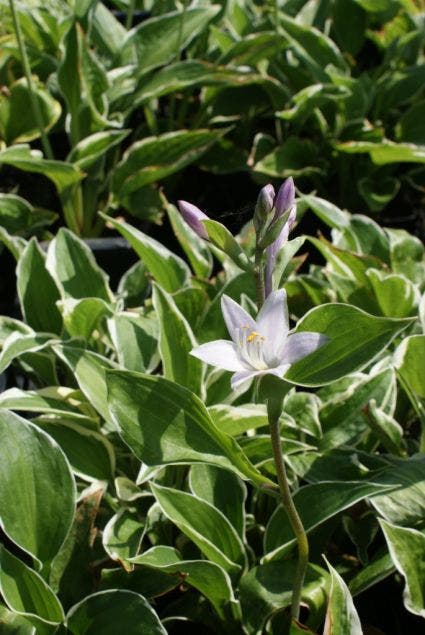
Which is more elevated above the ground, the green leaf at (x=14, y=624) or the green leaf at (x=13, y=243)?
the green leaf at (x=13, y=243)

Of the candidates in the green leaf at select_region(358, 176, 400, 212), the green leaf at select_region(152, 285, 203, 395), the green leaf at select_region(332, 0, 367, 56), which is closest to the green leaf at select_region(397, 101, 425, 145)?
the green leaf at select_region(358, 176, 400, 212)

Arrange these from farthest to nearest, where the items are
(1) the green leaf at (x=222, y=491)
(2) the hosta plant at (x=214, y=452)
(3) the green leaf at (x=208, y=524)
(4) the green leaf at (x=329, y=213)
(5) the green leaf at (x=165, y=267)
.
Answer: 1. (4) the green leaf at (x=329, y=213)
2. (5) the green leaf at (x=165, y=267)
3. (1) the green leaf at (x=222, y=491)
4. (3) the green leaf at (x=208, y=524)
5. (2) the hosta plant at (x=214, y=452)

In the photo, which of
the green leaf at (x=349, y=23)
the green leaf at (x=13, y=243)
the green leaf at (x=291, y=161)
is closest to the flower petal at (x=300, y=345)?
the green leaf at (x=13, y=243)

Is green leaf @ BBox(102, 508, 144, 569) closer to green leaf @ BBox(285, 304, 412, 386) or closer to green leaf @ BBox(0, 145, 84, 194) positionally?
green leaf @ BBox(285, 304, 412, 386)

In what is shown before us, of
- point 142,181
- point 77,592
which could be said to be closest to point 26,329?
point 77,592

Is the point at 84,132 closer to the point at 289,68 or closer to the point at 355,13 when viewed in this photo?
the point at 289,68

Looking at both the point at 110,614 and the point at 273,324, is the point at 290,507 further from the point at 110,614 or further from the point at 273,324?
the point at 110,614

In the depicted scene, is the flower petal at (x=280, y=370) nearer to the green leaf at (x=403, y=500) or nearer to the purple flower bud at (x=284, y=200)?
the purple flower bud at (x=284, y=200)

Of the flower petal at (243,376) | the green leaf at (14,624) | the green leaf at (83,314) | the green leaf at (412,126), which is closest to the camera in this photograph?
the flower petal at (243,376)
